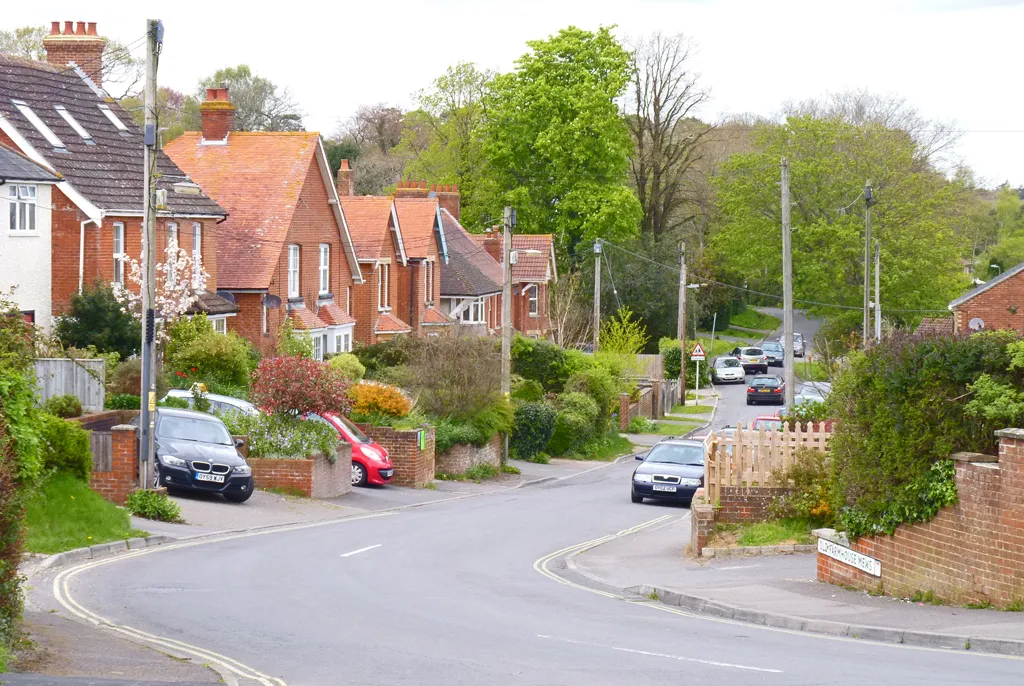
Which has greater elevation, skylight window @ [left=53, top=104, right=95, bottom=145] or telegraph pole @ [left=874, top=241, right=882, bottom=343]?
skylight window @ [left=53, top=104, right=95, bottom=145]

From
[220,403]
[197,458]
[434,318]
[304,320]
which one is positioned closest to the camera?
[197,458]

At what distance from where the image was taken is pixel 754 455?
18.5 meters

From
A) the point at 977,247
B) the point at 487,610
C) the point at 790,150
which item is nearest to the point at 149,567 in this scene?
the point at 487,610

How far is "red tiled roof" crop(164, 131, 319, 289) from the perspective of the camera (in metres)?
40.1

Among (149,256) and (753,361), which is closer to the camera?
(149,256)

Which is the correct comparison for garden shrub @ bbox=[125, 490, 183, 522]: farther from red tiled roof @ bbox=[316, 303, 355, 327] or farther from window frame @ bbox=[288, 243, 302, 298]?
red tiled roof @ bbox=[316, 303, 355, 327]

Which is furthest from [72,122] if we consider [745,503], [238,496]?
[745,503]

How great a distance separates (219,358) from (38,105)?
9.59 meters

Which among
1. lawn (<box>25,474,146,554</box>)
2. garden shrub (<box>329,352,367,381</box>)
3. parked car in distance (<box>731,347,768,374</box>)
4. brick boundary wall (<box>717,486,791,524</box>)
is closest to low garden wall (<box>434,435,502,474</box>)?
garden shrub (<box>329,352,367,381</box>)

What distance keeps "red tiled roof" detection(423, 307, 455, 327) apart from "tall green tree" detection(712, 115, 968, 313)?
2040 centimetres

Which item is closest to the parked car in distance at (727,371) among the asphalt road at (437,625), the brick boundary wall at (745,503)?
the asphalt road at (437,625)

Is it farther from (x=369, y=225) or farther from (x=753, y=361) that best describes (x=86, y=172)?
(x=753, y=361)

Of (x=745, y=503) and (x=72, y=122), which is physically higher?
(x=72, y=122)

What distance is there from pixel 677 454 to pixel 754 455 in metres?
11.4
